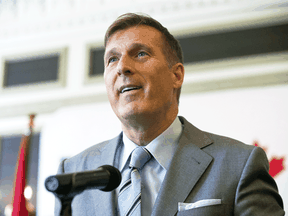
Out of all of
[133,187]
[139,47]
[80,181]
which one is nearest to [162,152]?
[133,187]

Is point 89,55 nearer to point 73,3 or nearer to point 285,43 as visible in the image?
point 73,3

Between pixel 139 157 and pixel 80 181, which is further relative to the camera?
pixel 139 157

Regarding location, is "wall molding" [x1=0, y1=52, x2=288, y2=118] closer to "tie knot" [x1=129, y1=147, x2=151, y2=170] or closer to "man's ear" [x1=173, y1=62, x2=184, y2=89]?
"man's ear" [x1=173, y1=62, x2=184, y2=89]

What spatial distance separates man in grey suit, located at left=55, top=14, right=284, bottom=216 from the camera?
107 centimetres

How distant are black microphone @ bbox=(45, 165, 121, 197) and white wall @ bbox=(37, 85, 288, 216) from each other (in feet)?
7.62

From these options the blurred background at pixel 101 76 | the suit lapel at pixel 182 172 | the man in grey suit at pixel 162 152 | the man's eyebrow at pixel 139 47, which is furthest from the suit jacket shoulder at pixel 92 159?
the blurred background at pixel 101 76

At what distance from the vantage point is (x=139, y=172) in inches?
47.6

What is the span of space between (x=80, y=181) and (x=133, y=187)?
1.41 feet

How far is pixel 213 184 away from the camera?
1.10 meters

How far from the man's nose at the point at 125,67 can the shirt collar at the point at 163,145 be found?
0.27 meters

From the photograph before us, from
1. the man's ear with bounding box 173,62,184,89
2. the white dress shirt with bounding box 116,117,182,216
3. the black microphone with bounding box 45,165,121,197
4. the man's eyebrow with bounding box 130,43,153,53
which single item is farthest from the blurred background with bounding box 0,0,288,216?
the black microphone with bounding box 45,165,121,197

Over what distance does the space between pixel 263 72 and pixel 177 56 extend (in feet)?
6.14

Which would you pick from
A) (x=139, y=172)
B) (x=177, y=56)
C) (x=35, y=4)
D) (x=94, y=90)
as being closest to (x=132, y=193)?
(x=139, y=172)

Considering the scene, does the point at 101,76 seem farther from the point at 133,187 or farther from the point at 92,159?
the point at 133,187
